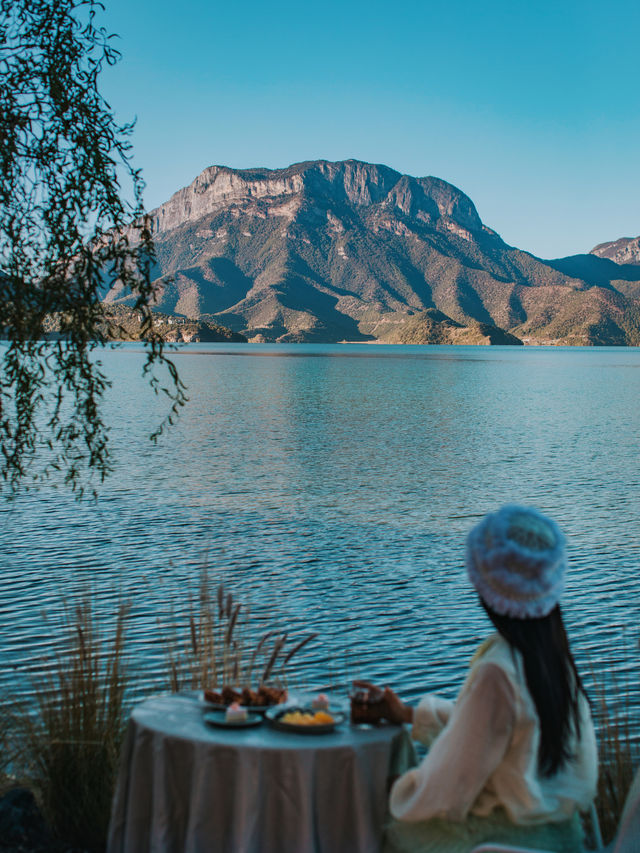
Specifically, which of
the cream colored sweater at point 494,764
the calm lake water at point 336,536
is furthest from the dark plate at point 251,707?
the calm lake water at point 336,536

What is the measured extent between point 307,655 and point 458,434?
25.9 m

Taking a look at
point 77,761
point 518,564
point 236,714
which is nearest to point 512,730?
point 518,564

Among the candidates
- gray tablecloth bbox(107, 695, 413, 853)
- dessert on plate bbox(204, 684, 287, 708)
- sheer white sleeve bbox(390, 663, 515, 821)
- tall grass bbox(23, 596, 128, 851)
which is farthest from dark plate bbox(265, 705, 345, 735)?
tall grass bbox(23, 596, 128, 851)

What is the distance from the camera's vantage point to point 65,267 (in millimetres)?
5762

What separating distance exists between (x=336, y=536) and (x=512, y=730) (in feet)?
42.5

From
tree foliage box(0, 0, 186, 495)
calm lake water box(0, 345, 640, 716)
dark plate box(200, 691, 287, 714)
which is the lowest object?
calm lake water box(0, 345, 640, 716)

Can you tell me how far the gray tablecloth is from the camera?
123 inches

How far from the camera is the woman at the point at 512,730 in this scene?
9.09 ft

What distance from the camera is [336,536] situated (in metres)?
15.7

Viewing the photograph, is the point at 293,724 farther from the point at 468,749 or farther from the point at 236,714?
the point at 468,749

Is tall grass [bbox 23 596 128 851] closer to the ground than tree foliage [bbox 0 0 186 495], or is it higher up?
closer to the ground

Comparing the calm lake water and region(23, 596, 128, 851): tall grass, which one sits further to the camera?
the calm lake water

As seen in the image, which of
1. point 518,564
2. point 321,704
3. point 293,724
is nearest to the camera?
point 518,564

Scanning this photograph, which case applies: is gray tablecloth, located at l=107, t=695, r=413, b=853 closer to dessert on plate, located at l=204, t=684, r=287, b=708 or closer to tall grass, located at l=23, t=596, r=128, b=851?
dessert on plate, located at l=204, t=684, r=287, b=708
